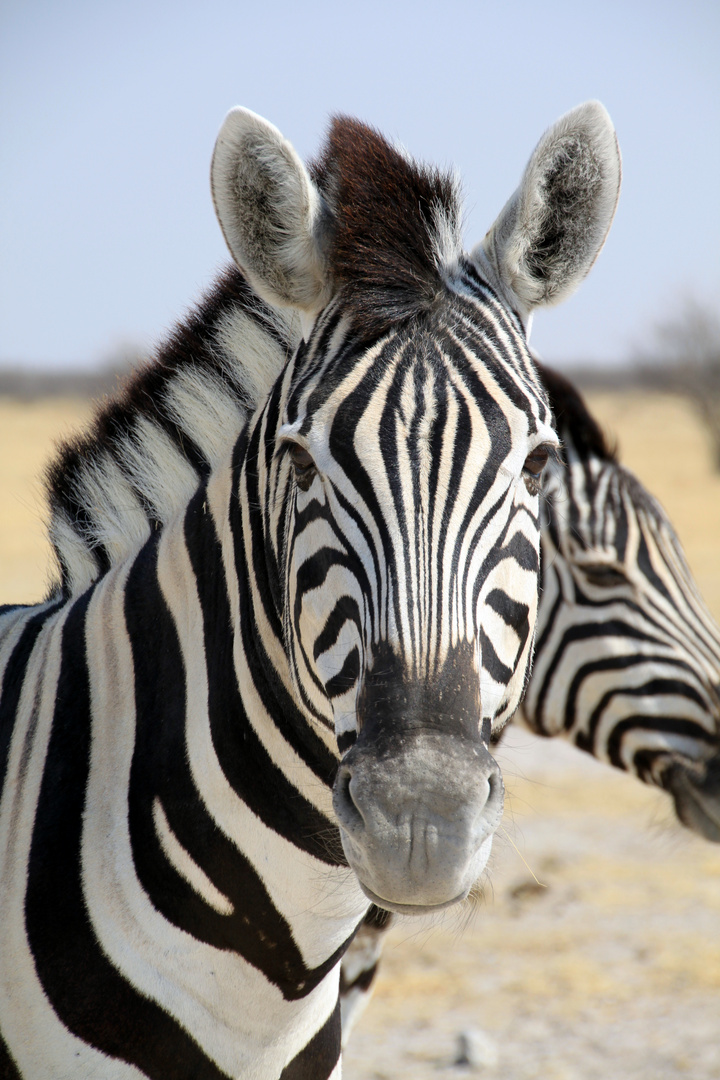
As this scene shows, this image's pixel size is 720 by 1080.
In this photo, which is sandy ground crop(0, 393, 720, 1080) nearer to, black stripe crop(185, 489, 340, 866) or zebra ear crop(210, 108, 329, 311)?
black stripe crop(185, 489, 340, 866)

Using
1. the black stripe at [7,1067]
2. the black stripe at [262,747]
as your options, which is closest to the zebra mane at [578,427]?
the black stripe at [262,747]

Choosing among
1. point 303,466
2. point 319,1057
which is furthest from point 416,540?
point 319,1057

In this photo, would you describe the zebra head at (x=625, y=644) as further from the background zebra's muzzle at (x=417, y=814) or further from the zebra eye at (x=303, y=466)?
the background zebra's muzzle at (x=417, y=814)

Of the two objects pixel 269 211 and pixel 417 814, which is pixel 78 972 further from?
pixel 269 211

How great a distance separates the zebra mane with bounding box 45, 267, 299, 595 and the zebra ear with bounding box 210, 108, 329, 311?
252mm

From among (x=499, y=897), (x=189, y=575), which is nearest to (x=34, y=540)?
(x=499, y=897)

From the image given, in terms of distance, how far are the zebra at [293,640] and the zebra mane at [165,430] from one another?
0.20ft

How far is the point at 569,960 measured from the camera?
6410mm

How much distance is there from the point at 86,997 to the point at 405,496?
1.41 meters

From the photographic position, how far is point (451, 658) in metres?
1.81

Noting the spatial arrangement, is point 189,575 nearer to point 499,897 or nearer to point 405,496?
point 405,496

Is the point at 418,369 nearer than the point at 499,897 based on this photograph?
Yes

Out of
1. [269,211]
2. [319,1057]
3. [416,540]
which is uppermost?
[269,211]

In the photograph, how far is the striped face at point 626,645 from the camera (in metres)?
4.74
